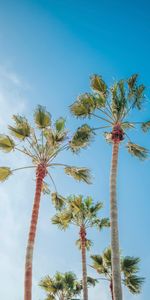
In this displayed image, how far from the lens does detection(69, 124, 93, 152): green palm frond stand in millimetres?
17516

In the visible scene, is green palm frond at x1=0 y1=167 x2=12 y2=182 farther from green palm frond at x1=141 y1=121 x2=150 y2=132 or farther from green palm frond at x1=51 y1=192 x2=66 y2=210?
green palm frond at x1=141 y1=121 x2=150 y2=132

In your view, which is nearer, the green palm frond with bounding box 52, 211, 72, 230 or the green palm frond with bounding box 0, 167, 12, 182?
the green palm frond with bounding box 0, 167, 12, 182

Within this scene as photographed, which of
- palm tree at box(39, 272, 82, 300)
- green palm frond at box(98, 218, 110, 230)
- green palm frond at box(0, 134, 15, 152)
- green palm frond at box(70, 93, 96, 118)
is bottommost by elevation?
palm tree at box(39, 272, 82, 300)

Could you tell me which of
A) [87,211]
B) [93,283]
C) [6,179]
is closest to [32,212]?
[6,179]

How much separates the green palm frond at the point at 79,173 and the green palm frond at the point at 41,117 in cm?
281

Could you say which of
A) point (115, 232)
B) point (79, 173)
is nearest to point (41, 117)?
point (79, 173)

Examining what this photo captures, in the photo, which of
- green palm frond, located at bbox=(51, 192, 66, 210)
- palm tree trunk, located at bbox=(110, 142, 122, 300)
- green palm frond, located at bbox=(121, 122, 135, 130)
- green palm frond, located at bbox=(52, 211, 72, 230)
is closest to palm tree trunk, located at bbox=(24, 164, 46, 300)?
green palm frond, located at bbox=(51, 192, 66, 210)

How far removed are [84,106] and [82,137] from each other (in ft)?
5.41

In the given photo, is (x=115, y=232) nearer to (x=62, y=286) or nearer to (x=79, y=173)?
(x=79, y=173)

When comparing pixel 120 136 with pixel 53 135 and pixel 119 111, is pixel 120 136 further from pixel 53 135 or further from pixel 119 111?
pixel 53 135

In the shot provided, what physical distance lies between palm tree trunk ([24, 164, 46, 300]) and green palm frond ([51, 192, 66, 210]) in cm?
292

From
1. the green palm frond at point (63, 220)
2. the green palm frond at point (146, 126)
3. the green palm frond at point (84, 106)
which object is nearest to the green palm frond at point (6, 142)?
the green palm frond at point (84, 106)

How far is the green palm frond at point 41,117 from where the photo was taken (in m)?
17.0

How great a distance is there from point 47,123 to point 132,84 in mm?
4599
